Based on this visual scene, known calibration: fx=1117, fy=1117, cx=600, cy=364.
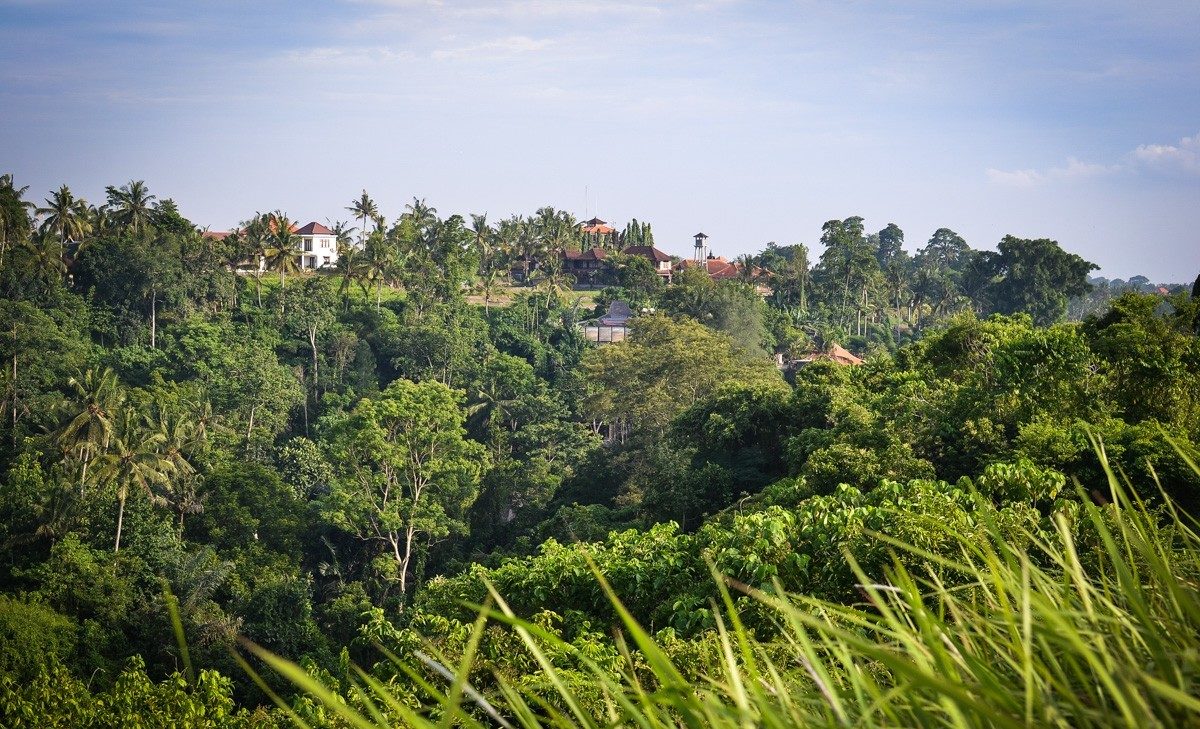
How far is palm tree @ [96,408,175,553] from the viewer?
22000 mm

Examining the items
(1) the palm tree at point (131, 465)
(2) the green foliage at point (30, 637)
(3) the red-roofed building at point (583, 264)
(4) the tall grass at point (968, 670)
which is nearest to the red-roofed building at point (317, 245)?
(3) the red-roofed building at point (583, 264)

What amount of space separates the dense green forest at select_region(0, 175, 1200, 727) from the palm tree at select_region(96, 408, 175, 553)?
11cm

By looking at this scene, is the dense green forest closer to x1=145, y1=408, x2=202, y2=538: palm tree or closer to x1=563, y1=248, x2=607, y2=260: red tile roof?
x1=145, y1=408, x2=202, y2=538: palm tree

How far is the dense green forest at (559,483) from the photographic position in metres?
1.38

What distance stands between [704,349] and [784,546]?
66.6 ft

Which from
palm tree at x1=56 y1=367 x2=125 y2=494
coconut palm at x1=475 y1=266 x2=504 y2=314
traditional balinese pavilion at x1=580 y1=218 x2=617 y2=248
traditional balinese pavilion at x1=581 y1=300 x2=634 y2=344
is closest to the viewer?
palm tree at x1=56 y1=367 x2=125 y2=494

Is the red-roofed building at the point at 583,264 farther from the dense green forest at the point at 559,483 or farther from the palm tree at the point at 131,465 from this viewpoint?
the palm tree at the point at 131,465

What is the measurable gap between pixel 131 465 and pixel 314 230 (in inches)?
1349

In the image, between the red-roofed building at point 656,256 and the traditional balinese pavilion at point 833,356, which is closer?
the traditional balinese pavilion at point 833,356

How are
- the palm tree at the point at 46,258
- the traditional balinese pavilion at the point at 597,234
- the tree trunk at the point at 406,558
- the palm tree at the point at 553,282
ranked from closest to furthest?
the tree trunk at the point at 406,558
the palm tree at the point at 46,258
the palm tree at the point at 553,282
the traditional balinese pavilion at the point at 597,234

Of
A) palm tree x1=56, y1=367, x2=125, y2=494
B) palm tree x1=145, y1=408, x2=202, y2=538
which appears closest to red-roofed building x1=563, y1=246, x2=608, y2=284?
palm tree x1=145, y1=408, x2=202, y2=538

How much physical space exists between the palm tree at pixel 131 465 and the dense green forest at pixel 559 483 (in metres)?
0.11

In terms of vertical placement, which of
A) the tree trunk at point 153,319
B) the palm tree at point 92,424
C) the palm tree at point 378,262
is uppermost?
the palm tree at point 378,262

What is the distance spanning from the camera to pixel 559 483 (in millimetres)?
26953
